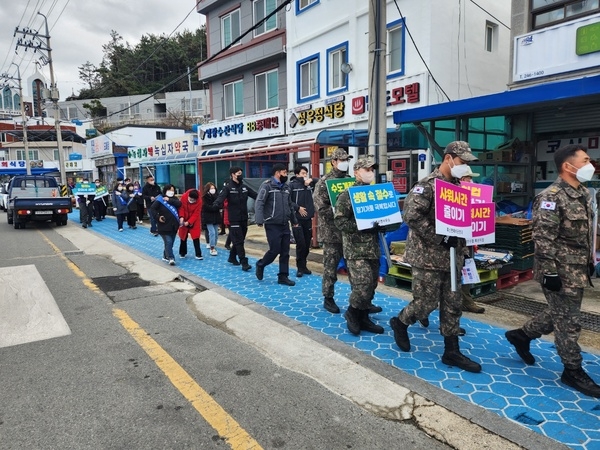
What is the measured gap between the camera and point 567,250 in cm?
339

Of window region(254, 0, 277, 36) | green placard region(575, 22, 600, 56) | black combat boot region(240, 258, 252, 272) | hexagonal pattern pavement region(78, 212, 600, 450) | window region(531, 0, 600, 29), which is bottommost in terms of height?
hexagonal pattern pavement region(78, 212, 600, 450)

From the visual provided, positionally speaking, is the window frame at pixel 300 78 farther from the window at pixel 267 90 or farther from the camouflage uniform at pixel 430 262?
the camouflage uniform at pixel 430 262

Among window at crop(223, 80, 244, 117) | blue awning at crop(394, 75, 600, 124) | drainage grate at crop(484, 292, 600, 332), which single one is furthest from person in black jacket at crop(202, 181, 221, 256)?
window at crop(223, 80, 244, 117)

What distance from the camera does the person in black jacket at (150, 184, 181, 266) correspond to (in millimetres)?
8828

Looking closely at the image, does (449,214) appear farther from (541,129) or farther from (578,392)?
(541,129)

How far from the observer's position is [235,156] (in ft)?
41.6

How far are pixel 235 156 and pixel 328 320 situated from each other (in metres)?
8.41

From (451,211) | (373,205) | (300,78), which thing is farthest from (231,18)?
(451,211)

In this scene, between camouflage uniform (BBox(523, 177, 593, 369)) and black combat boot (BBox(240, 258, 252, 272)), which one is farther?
black combat boot (BBox(240, 258, 252, 272))

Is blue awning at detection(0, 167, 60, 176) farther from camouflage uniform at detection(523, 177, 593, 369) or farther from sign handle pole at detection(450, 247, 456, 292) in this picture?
camouflage uniform at detection(523, 177, 593, 369)

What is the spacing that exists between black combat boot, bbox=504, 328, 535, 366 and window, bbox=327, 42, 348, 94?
10955 millimetres

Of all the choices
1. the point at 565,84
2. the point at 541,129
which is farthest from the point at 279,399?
the point at 541,129

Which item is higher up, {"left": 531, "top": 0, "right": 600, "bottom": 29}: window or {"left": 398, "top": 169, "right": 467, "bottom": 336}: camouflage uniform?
{"left": 531, "top": 0, "right": 600, "bottom": 29}: window

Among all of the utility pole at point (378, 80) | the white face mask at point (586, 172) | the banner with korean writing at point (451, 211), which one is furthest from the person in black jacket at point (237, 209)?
the white face mask at point (586, 172)
